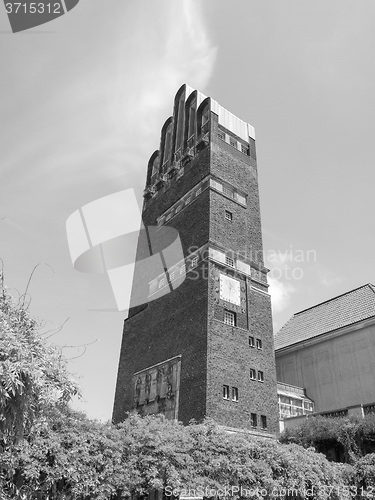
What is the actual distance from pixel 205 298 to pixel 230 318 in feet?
9.16

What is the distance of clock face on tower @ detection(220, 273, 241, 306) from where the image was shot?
3294cm

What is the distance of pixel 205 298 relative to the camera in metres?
31.5

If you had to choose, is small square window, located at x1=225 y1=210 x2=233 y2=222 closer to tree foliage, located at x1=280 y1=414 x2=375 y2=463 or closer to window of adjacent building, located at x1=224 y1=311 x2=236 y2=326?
window of adjacent building, located at x1=224 y1=311 x2=236 y2=326

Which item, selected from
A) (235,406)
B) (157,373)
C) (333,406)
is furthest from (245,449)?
(333,406)

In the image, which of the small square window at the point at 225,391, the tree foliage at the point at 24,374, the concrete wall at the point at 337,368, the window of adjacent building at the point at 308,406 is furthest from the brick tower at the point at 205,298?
the tree foliage at the point at 24,374

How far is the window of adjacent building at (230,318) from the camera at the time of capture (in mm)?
32147

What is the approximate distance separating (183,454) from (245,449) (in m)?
3.10

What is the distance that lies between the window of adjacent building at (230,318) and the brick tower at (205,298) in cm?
8

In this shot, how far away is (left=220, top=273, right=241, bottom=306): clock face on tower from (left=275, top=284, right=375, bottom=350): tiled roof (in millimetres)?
9341

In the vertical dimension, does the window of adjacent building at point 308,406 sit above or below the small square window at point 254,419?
above

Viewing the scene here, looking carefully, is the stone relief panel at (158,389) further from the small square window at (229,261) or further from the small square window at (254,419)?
the small square window at (229,261)

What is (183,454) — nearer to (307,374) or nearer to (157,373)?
(157,373)

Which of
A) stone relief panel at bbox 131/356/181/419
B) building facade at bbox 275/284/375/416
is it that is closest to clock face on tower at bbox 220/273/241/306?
stone relief panel at bbox 131/356/181/419

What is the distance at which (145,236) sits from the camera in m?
44.9
